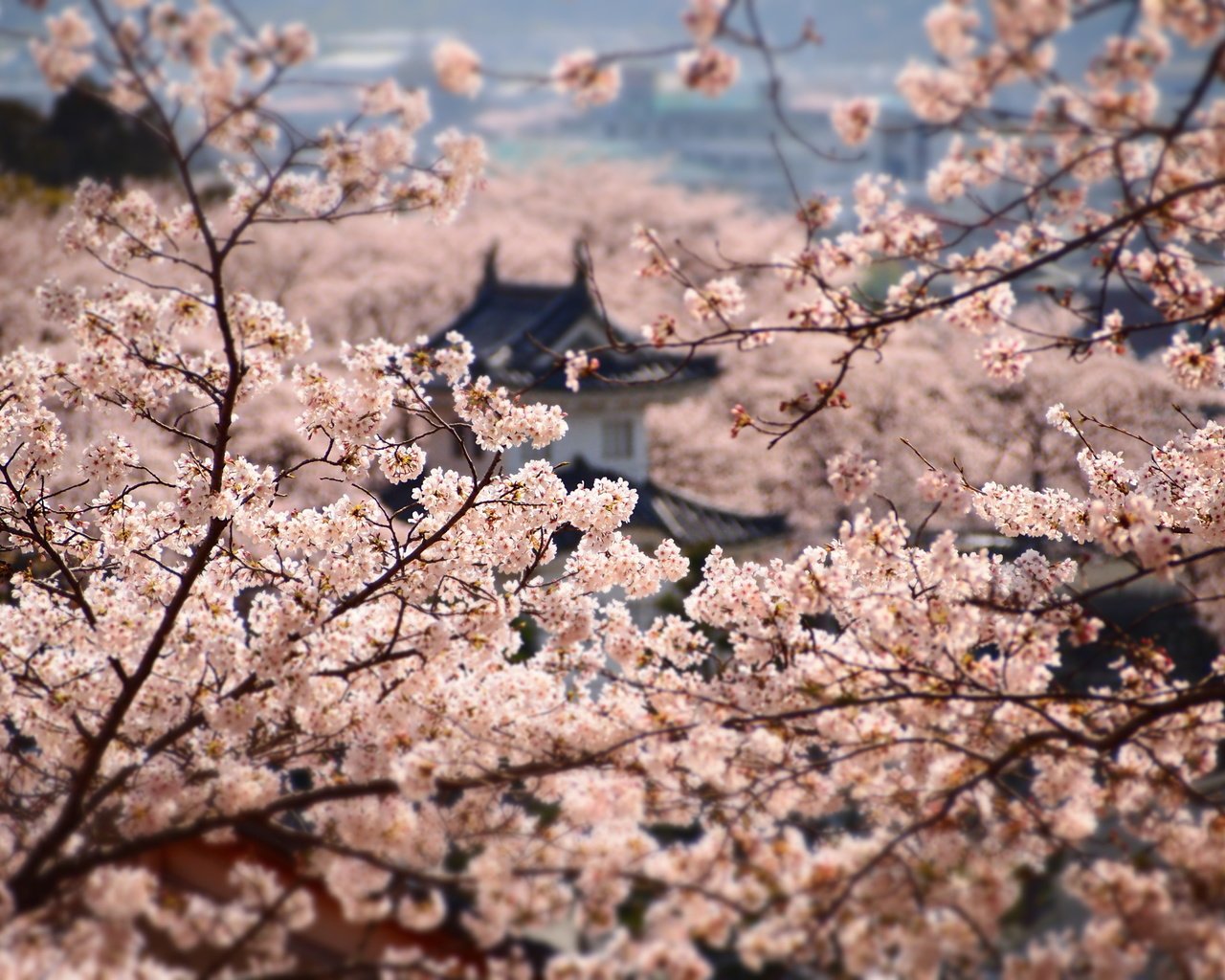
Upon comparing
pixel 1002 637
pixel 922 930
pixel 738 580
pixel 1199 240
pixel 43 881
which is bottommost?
pixel 922 930

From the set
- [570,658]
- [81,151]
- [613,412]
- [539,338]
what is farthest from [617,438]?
[81,151]

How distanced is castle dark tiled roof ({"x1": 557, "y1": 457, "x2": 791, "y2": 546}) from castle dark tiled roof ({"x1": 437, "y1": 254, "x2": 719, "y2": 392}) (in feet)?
2.61

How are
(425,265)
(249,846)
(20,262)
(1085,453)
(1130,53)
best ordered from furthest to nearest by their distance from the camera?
(425,265), (20,262), (1085,453), (249,846), (1130,53)

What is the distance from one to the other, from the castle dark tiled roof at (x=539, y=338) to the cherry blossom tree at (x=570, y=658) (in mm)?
4581

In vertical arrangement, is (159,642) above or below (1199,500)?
below

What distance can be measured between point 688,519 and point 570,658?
657 cm

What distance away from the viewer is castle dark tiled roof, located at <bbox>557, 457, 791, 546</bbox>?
412 inches

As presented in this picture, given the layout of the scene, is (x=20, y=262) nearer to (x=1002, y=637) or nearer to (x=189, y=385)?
(x=189, y=385)

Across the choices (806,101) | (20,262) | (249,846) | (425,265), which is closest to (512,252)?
(425,265)

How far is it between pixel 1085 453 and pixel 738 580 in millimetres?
1521

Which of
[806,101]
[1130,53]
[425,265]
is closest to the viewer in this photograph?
[1130,53]

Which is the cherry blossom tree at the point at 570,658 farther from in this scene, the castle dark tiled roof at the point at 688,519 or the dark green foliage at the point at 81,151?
the dark green foliage at the point at 81,151

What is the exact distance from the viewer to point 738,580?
4.32m

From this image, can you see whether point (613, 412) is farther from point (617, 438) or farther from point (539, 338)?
point (539, 338)
